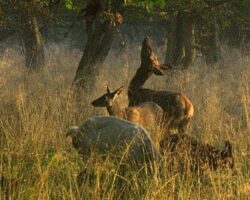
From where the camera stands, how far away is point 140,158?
686 centimetres

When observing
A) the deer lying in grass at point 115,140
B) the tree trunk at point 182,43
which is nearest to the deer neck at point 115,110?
the deer lying in grass at point 115,140

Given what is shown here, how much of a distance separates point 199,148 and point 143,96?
2119 mm

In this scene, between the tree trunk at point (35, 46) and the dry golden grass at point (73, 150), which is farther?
the tree trunk at point (35, 46)

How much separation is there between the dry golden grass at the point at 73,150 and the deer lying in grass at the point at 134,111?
2.40ft

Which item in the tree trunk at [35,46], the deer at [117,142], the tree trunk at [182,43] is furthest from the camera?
the tree trunk at [35,46]

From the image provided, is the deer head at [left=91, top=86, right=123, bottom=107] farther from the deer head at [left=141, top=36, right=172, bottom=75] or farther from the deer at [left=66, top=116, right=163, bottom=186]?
the deer head at [left=141, top=36, right=172, bottom=75]

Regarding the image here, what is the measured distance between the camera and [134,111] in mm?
8180

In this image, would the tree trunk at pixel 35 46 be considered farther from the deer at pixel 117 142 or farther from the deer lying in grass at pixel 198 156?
the deer lying in grass at pixel 198 156

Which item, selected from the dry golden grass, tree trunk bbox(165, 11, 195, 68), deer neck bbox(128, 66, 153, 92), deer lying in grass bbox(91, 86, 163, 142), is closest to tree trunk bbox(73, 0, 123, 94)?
the dry golden grass

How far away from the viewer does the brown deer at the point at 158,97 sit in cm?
885

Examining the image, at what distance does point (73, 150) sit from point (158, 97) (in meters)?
2.13

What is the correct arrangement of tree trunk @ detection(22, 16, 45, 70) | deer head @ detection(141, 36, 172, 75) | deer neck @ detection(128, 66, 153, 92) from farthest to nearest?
tree trunk @ detection(22, 16, 45, 70) < deer neck @ detection(128, 66, 153, 92) < deer head @ detection(141, 36, 172, 75)

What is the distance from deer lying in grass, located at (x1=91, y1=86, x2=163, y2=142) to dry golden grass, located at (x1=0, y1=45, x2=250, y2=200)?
733mm

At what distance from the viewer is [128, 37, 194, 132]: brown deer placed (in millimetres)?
8852
